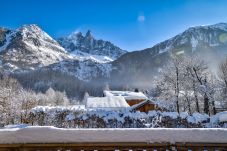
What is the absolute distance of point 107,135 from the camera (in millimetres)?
4234

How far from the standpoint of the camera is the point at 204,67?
33.2 m

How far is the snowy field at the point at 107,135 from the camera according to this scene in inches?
164

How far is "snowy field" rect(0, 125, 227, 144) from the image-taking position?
417 centimetres

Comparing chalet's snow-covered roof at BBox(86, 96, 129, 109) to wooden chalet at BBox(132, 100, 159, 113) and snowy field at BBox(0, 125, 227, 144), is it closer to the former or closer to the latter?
wooden chalet at BBox(132, 100, 159, 113)

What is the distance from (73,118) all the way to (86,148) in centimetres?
1642

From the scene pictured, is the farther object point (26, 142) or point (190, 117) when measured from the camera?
point (190, 117)

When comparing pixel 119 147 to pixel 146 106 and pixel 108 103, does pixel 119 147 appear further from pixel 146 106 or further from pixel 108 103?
pixel 108 103

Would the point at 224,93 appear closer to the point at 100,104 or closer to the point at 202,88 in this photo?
the point at 202,88

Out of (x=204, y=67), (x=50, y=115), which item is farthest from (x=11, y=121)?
(x=204, y=67)

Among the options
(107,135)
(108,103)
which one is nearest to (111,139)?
(107,135)

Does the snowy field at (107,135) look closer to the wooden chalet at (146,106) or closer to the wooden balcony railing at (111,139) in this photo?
the wooden balcony railing at (111,139)

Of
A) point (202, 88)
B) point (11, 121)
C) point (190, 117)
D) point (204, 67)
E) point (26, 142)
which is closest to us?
point (26, 142)

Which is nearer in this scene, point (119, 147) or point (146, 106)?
point (119, 147)

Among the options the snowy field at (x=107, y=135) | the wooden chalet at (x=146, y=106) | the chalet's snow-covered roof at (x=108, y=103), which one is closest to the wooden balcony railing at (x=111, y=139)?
the snowy field at (x=107, y=135)
